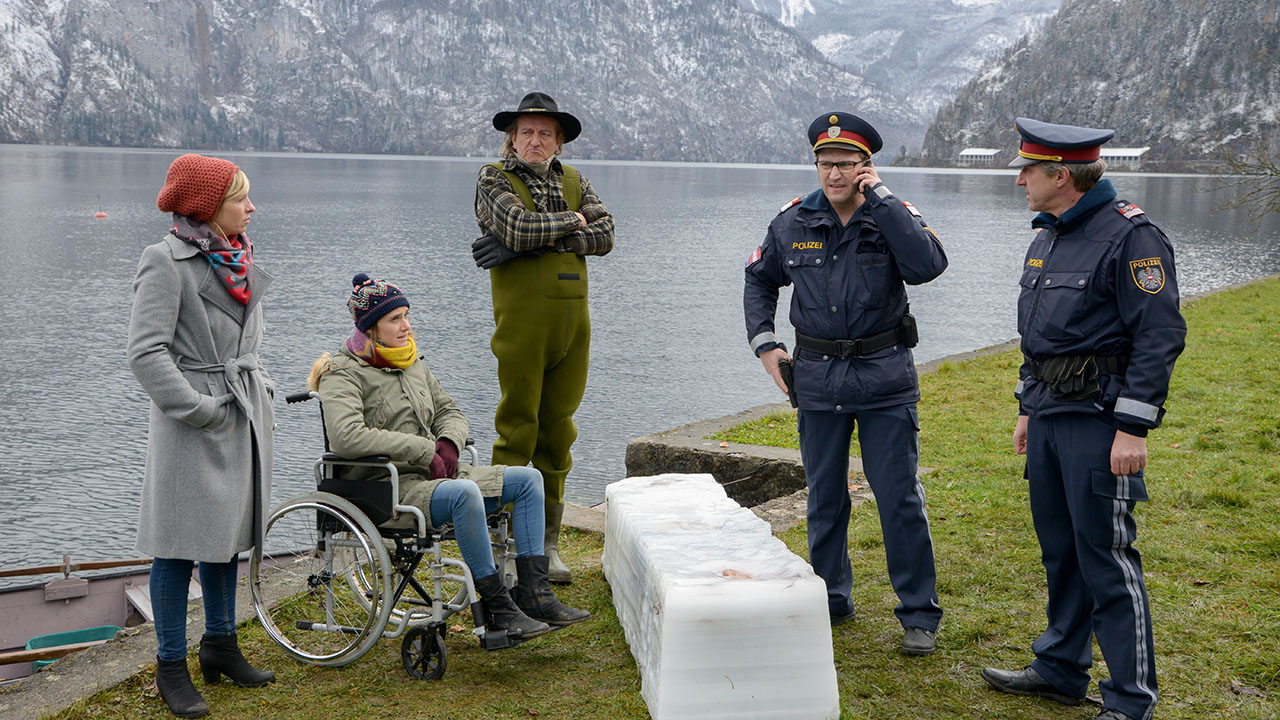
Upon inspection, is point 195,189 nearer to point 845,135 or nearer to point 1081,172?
point 845,135

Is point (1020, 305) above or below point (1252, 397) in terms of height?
above

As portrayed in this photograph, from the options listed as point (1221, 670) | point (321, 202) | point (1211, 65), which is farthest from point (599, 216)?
point (1211, 65)

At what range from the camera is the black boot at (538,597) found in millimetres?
4715

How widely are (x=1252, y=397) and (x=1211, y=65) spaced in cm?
21382

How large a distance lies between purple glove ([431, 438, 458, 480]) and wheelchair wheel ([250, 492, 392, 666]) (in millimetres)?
454

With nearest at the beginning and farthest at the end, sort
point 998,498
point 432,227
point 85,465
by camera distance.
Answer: point 998,498 < point 85,465 < point 432,227

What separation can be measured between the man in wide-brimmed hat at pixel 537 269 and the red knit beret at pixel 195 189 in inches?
54.2

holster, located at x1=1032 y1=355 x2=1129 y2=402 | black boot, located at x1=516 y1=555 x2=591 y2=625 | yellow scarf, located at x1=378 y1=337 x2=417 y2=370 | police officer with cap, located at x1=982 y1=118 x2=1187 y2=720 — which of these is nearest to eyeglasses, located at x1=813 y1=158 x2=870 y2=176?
police officer with cap, located at x1=982 y1=118 x2=1187 y2=720

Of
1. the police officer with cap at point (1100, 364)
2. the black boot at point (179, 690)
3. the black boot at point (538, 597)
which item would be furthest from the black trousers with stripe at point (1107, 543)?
the black boot at point (179, 690)

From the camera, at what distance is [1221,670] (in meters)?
4.34

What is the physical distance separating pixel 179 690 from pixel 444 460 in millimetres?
1442

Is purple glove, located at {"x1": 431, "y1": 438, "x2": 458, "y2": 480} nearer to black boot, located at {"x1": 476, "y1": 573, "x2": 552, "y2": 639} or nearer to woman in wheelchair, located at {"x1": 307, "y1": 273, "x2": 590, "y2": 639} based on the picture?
woman in wheelchair, located at {"x1": 307, "y1": 273, "x2": 590, "y2": 639}

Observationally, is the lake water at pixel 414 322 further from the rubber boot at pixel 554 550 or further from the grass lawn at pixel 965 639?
the rubber boot at pixel 554 550

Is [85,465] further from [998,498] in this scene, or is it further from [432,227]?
[432,227]
